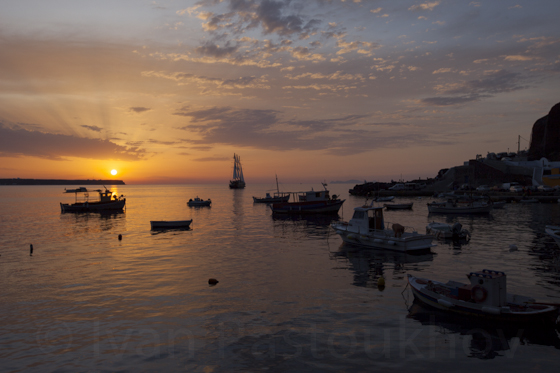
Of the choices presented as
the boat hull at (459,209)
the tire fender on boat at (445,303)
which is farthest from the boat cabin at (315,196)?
the tire fender on boat at (445,303)

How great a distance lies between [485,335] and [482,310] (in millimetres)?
1071

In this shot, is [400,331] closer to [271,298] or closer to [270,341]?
[270,341]

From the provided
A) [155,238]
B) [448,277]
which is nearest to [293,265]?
[448,277]

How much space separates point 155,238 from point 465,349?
123 feet

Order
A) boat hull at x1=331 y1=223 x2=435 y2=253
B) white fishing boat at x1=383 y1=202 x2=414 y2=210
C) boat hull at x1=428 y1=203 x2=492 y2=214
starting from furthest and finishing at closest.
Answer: white fishing boat at x1=383 y1=202 x2=414 y2=210, boat hull at x1=428 y1=203 x2=492 y2=214, boat hull at x1=331 y1=223 x2=435 y2=253

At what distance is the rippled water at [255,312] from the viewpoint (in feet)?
40.6

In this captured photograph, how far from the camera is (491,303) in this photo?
14664 mm

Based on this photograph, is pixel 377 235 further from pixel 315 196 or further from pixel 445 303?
pixel 315 196

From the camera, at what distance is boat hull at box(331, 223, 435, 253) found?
97.2 feet

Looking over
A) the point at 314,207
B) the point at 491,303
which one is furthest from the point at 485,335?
the point at 314,207

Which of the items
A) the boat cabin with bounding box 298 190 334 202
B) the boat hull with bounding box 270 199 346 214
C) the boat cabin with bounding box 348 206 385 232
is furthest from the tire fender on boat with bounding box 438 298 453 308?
the boat cabin with bounding box 298 190 334 202

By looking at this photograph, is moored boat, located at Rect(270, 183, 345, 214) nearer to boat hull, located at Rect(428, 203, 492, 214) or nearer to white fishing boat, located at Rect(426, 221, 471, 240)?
boat hull, located at Rect(428, 203, 492, 214)

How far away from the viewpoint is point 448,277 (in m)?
22.5

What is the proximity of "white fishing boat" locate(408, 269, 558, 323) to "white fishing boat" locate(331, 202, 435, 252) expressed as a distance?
1349cm
